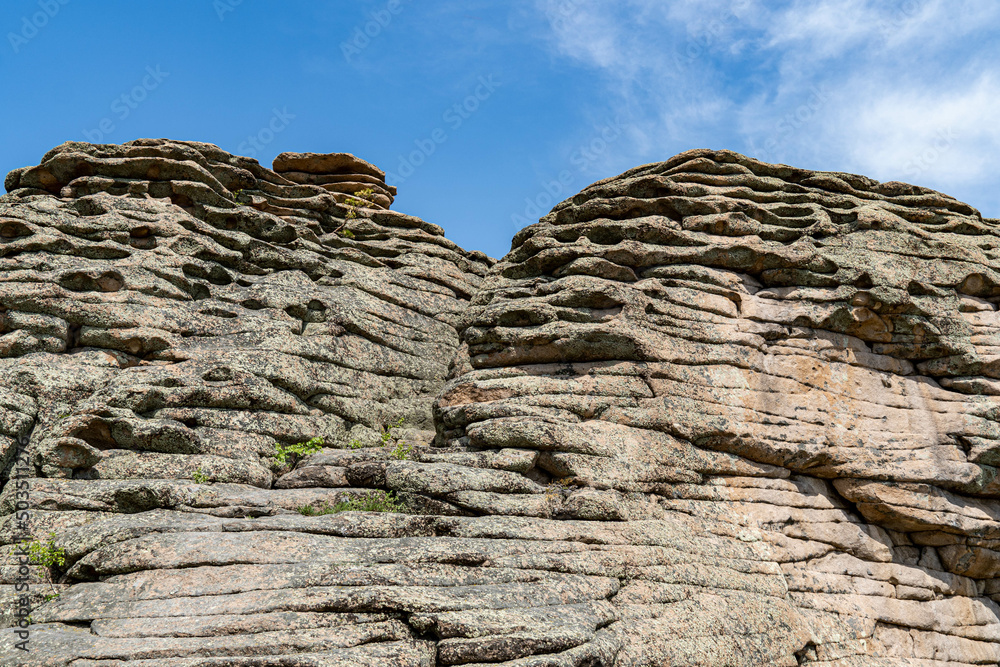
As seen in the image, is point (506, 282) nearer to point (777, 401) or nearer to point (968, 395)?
point (777, 401)

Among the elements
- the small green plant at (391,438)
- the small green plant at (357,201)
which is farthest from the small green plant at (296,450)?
the small green plant at (357,201)

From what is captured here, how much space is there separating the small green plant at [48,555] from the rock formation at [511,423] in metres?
0.40

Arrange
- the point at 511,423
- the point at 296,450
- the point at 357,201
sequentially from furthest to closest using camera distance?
the point at 357,201
the point at 296,450
the point at 511,423

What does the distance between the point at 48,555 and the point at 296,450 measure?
18.9ft

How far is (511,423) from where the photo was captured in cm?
1764

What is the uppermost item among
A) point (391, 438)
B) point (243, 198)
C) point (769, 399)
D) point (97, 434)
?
point (243, 198)

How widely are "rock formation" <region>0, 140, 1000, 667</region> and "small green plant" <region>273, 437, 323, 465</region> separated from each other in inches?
6.5

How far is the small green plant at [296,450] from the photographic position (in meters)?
18.2

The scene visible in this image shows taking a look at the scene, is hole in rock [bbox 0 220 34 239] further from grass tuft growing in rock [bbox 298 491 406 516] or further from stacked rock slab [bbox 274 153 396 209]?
grass tuft growing in rock [bbox 298 491 406 516]

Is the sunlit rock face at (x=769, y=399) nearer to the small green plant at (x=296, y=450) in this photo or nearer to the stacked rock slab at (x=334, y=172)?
the small green plant at (x=296, y=450)

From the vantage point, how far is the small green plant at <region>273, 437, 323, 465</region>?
1817cm

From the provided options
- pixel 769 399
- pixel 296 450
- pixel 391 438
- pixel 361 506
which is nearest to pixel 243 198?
pixel 391 438

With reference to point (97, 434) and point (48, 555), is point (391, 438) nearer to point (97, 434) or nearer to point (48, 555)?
point (97, 434)

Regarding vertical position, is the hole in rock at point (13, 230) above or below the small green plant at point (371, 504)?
above
